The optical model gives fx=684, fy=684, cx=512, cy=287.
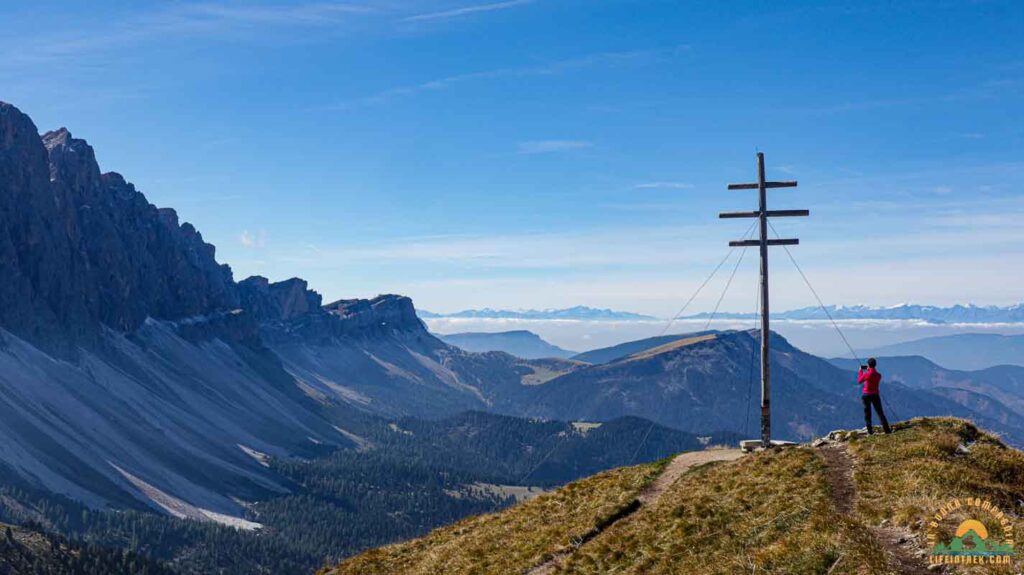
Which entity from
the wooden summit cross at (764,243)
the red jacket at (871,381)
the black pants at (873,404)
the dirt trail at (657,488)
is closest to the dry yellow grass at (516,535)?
the dirt trail at (657,488)

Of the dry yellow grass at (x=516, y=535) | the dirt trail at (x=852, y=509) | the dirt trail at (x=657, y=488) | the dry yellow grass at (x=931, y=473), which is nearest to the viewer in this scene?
the dirt trail at (x=852, y=509)

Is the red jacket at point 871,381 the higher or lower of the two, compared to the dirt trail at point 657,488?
higher

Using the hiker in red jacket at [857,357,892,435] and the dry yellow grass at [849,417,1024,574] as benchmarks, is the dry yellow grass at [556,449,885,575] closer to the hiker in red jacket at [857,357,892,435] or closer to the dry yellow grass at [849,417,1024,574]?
the dry yellow grass at [849,417,1024,574]

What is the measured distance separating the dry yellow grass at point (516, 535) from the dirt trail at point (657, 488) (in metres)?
0.29

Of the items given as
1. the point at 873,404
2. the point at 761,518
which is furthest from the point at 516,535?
the point at 873,404

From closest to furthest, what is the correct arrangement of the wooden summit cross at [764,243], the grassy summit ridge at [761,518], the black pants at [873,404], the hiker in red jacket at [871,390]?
the grassy summit ridge at [761,518] < the black pants at [873,404] < the hiker in red jacket at [871,390] < the wooden summit cross at [764,243]

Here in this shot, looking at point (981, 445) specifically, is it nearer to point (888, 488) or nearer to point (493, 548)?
point (888, 488)

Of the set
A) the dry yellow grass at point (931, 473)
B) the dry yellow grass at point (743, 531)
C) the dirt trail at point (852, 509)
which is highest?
the dry yellow grass at point (931, 473)

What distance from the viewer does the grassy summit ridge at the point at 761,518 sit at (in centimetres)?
2086

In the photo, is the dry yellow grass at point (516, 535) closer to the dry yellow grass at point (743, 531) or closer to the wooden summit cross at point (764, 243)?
the dry yellow grass at point (743, 531)

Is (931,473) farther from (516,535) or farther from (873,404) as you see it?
(516,535)

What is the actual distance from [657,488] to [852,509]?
11385 millimetres

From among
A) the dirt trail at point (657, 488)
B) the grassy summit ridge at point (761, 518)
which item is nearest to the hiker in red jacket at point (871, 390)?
the grassy summit ridge at point (761, 518)

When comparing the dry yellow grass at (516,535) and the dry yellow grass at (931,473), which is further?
the dry yellow grass at (516,535)
